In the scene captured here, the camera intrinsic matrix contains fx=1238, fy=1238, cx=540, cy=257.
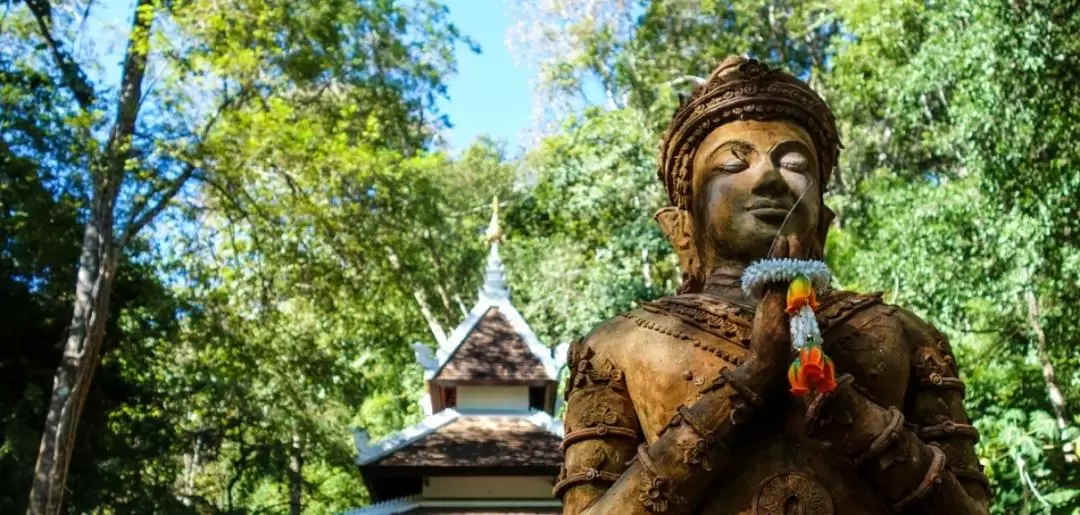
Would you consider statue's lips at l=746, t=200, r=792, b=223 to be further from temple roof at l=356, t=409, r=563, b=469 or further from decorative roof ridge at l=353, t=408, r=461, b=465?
decorative roof ridge at l=353, t=408, r=461, b=465

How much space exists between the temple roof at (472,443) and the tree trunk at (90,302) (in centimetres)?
327

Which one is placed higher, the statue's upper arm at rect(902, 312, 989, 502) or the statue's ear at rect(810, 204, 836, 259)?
the statue's ear at rect(810, 204, 836, 259)

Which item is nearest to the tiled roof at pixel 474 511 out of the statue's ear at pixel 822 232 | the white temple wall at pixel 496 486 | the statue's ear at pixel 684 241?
the white temple wall at pixel 496 486

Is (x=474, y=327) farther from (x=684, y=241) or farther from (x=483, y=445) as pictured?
(x=684, y=241)

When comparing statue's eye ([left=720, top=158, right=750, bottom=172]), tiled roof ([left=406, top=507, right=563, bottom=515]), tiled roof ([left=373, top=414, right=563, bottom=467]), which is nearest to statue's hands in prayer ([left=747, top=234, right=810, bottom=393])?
statue's eye ([left=720, top=158, right=750, bottom=172])

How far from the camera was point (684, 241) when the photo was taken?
13.3ft

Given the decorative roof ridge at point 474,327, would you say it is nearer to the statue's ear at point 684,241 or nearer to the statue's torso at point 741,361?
the statue's ear at point 684,241

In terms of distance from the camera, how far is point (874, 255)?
1653 cm

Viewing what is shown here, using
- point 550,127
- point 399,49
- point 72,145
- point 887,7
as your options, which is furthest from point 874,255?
point 550,127

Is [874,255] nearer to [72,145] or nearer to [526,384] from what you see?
→ [526,384]

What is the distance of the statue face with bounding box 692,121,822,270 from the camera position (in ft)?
12.1

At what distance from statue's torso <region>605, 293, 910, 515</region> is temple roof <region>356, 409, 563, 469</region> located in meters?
11.1

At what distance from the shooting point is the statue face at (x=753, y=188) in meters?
3.69

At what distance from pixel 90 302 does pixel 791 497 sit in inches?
450
